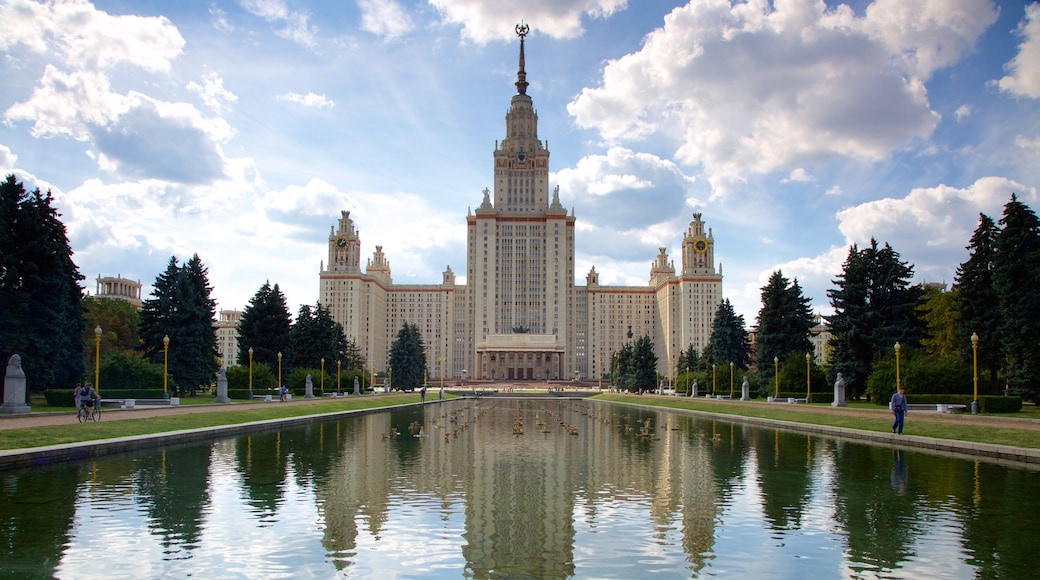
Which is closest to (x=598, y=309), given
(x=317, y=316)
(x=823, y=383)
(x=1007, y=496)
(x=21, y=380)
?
(x=317, y=316)

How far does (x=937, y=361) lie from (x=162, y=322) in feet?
172

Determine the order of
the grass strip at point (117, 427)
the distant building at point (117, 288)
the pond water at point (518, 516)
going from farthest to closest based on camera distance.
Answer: the distant building at point (117, 288) < the grass strip at point (117, 427) < the pond water at point (518, 516)

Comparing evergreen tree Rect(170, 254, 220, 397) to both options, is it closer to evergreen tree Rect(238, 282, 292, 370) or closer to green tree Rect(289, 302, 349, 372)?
evergreen tree Rect(238, 282, 292, 370)

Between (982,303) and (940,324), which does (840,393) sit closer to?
(982,303)

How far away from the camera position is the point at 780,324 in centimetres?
6675

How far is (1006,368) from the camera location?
42.5 metres

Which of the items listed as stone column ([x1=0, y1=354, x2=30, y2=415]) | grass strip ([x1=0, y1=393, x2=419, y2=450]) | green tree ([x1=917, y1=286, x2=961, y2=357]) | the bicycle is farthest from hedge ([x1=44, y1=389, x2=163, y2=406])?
green tree ([x1=917, y1=286, x2=961, y2=357])

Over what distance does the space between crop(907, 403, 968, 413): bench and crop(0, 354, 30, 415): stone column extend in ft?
139

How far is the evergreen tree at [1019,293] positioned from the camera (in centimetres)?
3919

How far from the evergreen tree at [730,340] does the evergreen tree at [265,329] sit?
44.5 meters

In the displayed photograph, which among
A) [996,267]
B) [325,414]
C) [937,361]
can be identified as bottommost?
[325,414]

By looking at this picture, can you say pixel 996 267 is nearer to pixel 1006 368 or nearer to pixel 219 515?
pixel 1006 368

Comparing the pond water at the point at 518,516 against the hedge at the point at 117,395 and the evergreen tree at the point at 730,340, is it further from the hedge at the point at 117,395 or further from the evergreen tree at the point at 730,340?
the evergreen tree at the point at 730,340

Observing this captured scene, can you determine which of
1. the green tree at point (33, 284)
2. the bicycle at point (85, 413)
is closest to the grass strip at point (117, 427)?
the bicycle at point (85, 413)
